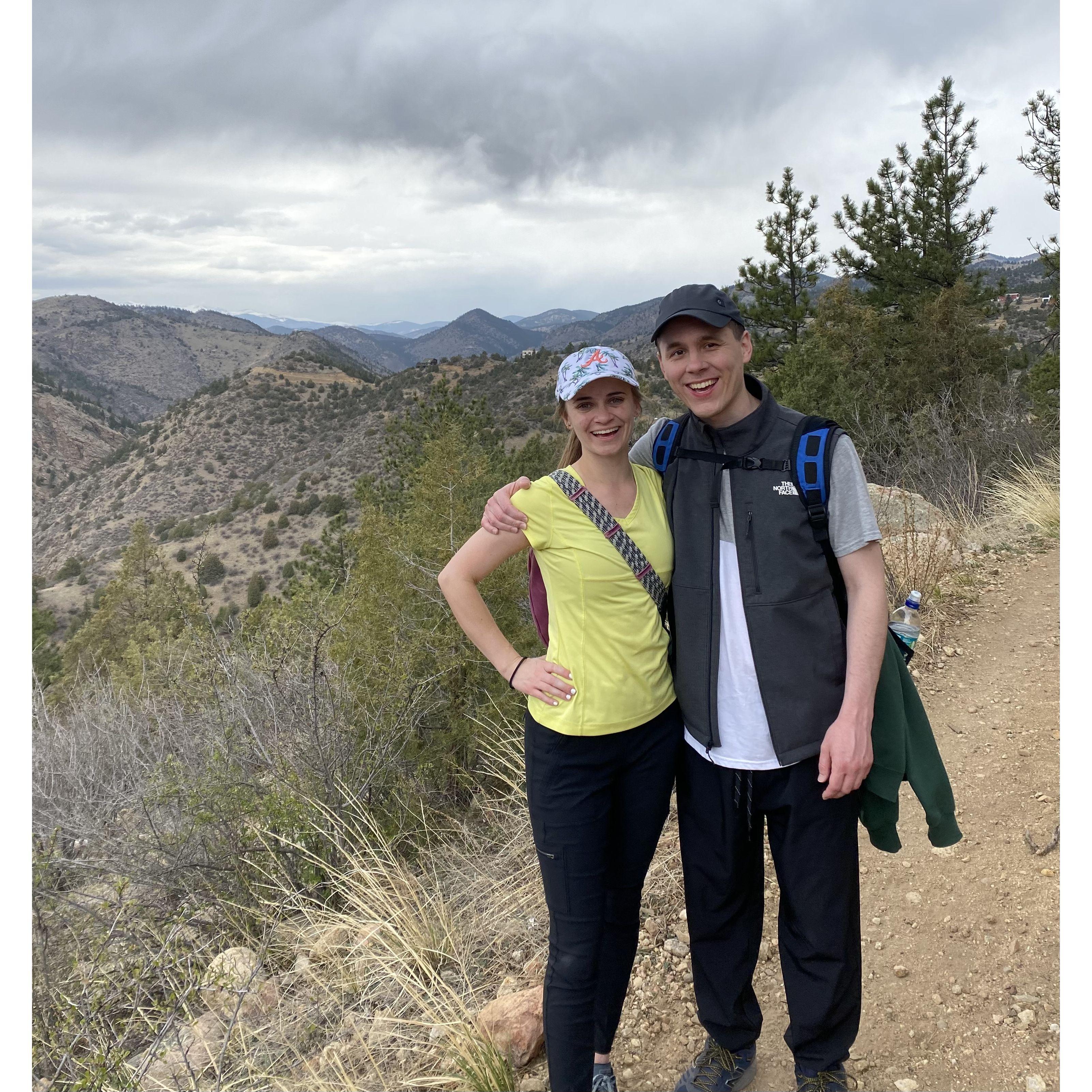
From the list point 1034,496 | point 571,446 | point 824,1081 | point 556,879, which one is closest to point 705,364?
point 571,446

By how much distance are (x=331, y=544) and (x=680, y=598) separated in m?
18.1

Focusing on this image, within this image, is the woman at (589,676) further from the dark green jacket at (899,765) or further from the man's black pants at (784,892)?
the dark green jacket at (899,765)

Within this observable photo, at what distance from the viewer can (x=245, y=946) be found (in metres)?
3.12

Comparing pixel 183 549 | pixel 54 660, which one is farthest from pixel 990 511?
pixel 183 549

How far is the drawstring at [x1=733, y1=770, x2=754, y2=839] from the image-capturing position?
175cm

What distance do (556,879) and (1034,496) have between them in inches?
313

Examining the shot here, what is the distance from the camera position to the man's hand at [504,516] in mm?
1705

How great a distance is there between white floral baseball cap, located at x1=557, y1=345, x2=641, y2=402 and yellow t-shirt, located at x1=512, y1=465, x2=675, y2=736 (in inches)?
7.3

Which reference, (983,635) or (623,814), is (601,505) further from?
(983,635)

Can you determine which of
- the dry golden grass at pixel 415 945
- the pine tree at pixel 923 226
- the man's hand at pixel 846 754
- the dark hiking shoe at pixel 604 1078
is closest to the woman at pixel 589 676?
the dark hiking shoe at pixel 604 1078

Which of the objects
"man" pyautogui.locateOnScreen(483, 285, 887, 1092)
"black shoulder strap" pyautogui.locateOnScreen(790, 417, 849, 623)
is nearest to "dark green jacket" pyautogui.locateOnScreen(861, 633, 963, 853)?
"man" pyautogui.locateOnScreen(483, 285, 887, 1092)

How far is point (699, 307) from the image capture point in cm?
163

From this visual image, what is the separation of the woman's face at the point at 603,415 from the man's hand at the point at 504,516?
0.18 m

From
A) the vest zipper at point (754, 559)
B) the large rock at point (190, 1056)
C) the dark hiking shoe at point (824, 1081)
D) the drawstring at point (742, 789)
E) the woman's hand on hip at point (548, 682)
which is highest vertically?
the vest zipper at point (754, 559)
